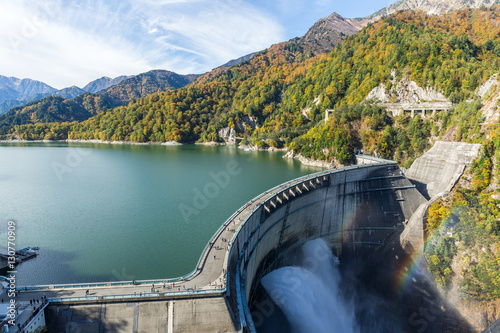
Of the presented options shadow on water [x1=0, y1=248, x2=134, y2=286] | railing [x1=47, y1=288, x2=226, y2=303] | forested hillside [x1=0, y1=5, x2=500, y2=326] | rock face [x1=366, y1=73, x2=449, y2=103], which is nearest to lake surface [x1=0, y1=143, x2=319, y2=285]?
shadow on water [x1=0, y1=248, x2=134, y2=286]

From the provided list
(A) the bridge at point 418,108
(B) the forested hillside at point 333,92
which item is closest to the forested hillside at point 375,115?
(B) the forested hillside at point 333,92

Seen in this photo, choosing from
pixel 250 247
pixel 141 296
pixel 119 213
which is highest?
pixel 141 296

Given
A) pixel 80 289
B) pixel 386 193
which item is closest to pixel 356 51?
pixel 386 193

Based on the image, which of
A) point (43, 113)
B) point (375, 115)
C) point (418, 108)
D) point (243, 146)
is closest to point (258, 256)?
point (418, 108)

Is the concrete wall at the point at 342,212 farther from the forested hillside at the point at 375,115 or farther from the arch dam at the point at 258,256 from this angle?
the forested hillside at the point at 375,115

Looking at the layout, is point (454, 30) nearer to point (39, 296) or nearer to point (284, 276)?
point (284, 276)

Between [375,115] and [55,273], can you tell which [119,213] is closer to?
[55,273]
